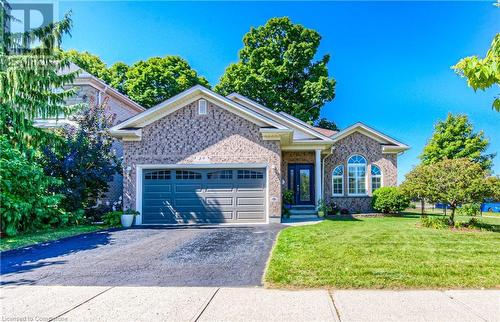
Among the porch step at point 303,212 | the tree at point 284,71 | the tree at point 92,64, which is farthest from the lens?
the tree at point 92,64

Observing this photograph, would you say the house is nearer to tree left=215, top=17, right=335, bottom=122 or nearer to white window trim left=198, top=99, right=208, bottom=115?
white window trim left=198, top=99, right=208, bottom=115

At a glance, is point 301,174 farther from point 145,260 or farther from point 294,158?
point 145,260

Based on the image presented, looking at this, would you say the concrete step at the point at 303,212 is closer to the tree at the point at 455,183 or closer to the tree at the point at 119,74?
the tree at the point at 455,183

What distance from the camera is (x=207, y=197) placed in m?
13.8

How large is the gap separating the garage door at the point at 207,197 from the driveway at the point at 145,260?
109 inches

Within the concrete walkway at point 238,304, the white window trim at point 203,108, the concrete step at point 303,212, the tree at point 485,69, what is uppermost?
the white window trim at point 203,108

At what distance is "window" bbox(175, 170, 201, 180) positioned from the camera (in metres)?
13.9

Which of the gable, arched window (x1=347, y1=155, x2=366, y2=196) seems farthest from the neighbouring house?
arched window (x1=347, y1=155, x2=366, y2=196)

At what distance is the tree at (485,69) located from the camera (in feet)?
10.9

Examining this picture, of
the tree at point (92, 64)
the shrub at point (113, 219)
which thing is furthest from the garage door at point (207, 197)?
the tree at point (92, 64)

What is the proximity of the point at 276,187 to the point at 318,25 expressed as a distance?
2027cm

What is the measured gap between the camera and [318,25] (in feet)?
93.6

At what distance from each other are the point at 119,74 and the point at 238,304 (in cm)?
3321

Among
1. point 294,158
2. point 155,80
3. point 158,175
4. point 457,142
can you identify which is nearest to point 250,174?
point 158,175
